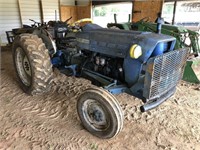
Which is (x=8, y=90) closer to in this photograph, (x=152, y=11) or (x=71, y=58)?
(x=71, y=58)

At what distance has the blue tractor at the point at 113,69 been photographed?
6.15ft

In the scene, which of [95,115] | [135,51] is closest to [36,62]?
[95,115]

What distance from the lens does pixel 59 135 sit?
2105 millimetres

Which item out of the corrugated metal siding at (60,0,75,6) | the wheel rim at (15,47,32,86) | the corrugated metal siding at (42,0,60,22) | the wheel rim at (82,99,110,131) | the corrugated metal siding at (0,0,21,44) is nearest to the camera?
the wheel rim at (82,99,110,131)

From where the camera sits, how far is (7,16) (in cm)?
739

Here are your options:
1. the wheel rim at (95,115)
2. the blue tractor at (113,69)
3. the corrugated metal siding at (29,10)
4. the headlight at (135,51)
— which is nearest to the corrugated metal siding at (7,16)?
the corrugated metal siding at (29,10)

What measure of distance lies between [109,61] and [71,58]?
3.02 ft

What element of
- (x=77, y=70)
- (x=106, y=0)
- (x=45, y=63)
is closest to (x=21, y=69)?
(x=45, y=63)

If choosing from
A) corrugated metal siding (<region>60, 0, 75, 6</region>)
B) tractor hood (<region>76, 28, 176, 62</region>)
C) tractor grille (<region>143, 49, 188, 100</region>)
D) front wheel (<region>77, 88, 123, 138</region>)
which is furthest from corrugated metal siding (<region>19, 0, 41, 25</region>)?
tractor grille (<region>143, 49, 188, 100</region>)

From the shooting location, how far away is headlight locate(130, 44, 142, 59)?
6.14 ft

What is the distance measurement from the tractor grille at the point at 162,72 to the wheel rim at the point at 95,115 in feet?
1.61

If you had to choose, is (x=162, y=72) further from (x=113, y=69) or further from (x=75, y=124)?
(x=75, y=124)

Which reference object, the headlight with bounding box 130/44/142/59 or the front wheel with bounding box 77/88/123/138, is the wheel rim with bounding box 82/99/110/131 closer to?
the front wheel with bounding box 77/88/123/138

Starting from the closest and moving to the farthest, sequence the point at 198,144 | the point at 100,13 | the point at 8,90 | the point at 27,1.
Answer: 1. the point at 198,144
2. the point at 8,90
3. the point at 27,1
4. the point at 100,13
